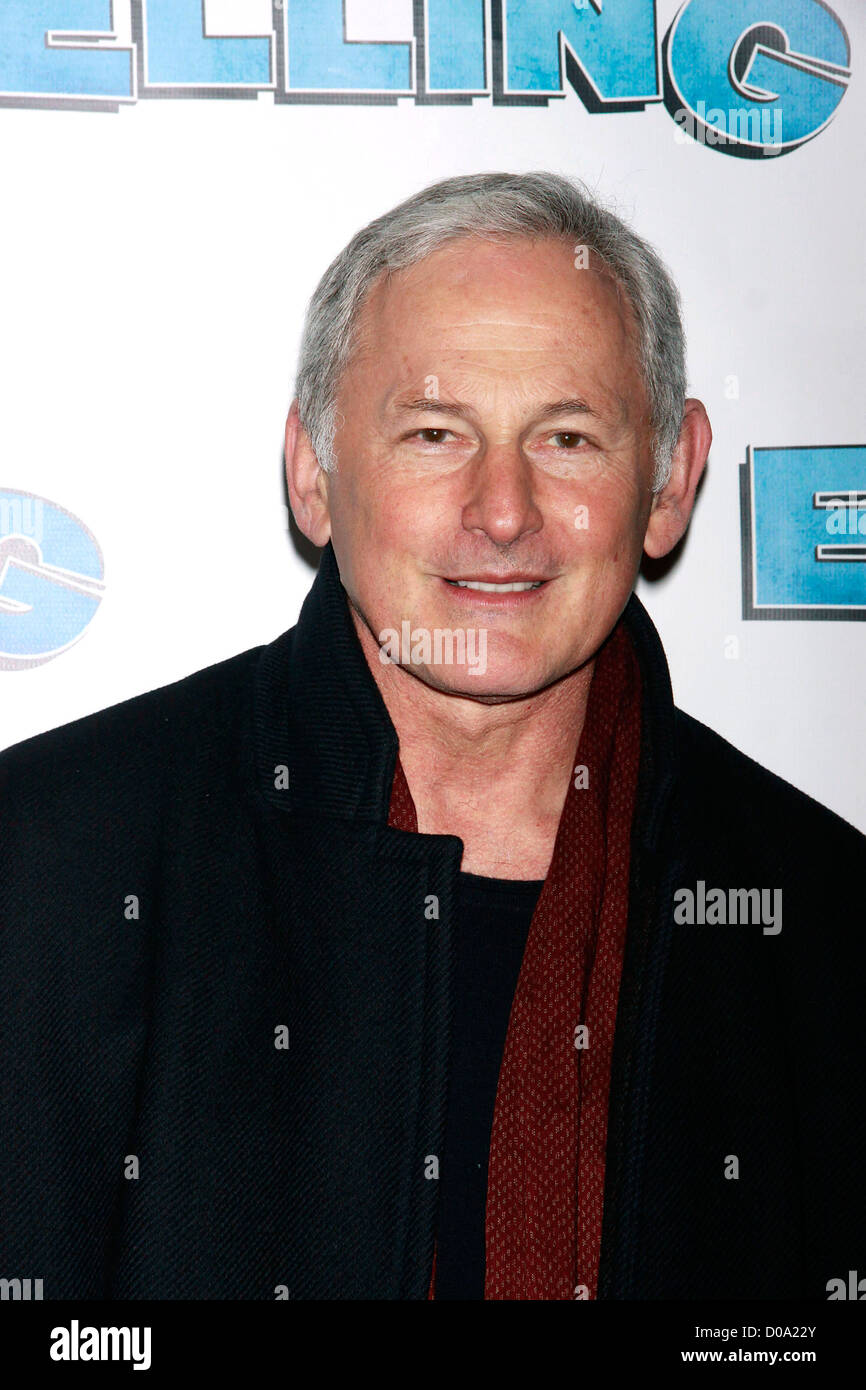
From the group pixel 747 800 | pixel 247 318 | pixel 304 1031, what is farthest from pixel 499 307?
pixel 304 1031

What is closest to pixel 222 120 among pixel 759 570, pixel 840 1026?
pixel 759 570

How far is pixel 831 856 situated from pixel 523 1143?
0.57m

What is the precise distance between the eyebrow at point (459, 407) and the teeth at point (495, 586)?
18 cm

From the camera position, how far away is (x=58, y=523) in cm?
168

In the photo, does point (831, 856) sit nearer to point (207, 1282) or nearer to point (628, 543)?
point (628, 543)

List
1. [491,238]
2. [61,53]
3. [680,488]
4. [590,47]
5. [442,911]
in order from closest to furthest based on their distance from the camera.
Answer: [442,911], [491,238], [680,488], [61,53], [590,47]

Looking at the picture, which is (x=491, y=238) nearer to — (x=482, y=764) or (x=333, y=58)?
(x=333, y=58)

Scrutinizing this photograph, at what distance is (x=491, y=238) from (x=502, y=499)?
32 cm

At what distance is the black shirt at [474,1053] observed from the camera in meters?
1.33

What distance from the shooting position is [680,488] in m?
1.57

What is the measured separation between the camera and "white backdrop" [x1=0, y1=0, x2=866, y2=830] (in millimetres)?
1670

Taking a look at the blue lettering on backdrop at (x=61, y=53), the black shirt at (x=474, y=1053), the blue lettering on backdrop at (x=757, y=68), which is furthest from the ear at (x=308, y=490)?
the blue lettering on backdrop at (x=757, y=68)

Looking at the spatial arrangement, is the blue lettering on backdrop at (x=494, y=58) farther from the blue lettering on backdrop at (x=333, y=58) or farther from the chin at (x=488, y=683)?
the chin at (x=488, y=683)

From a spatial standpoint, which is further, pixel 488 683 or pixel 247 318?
pixel 247 318
